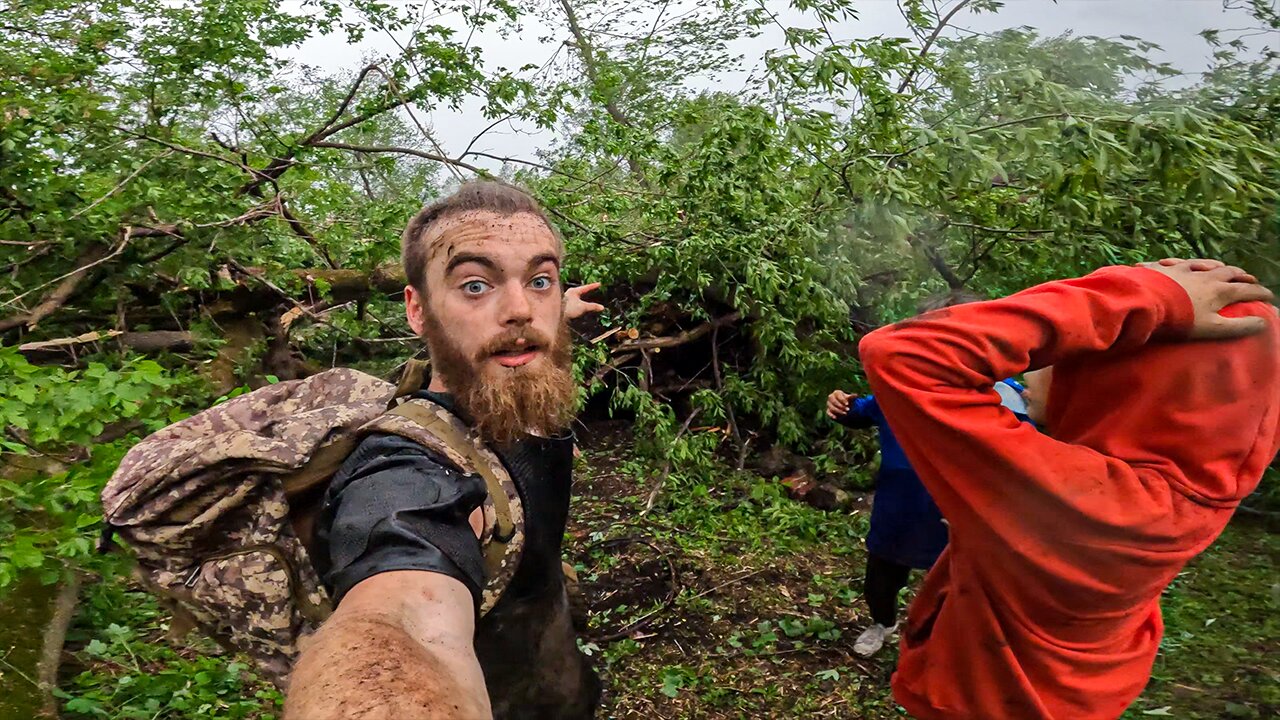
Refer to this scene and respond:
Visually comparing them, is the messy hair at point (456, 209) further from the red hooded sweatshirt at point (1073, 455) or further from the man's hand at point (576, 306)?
the red hooded sweatshirt at point (1073, 455)

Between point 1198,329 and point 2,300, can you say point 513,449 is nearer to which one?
point 1198,329

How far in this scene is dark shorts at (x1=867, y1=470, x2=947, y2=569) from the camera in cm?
297

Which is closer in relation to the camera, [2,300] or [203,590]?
[203,590]

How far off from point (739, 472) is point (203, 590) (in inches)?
178

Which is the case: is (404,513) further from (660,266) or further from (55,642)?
(660,266)

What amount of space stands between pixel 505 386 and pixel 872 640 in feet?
9.03

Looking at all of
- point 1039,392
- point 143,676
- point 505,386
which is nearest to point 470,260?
point 505,386

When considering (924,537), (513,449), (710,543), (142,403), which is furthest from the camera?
(710,543)

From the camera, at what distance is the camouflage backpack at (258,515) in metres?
1.38

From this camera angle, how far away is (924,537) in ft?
9.78

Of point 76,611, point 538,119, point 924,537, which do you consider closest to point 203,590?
point 924,537

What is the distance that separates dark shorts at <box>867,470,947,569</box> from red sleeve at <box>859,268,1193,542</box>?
1562mm

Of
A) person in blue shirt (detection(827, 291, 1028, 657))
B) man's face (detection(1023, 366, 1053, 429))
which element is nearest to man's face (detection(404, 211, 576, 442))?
man's face (detection(1023, 366, 1053, 429))

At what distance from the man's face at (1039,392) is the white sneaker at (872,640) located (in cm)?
203
